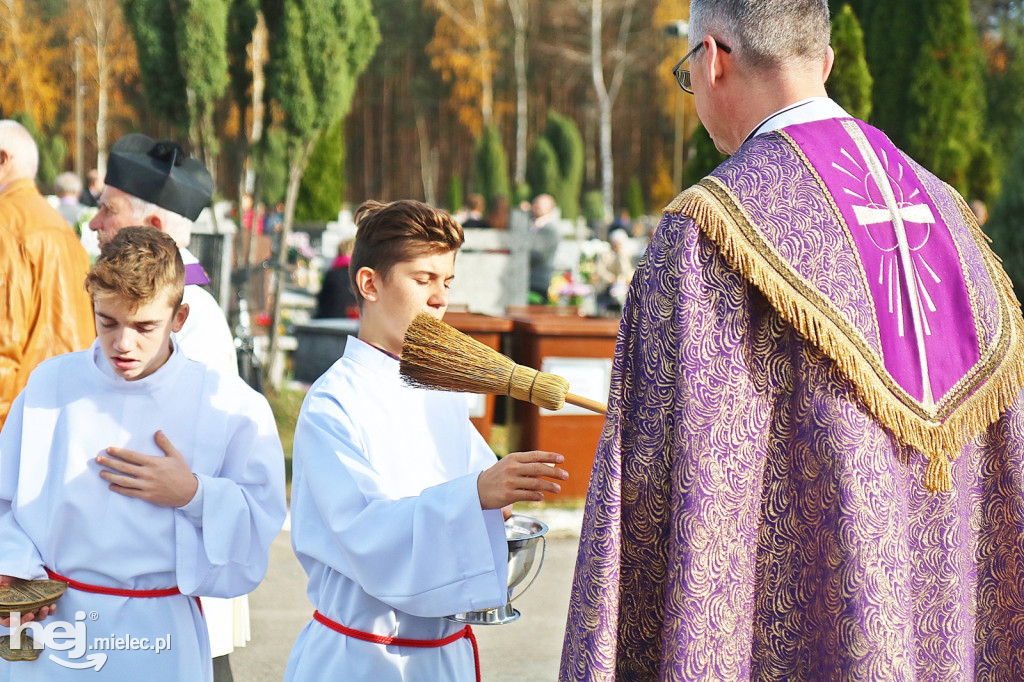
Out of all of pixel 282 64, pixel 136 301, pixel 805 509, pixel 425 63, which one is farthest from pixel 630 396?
pixel 425 63

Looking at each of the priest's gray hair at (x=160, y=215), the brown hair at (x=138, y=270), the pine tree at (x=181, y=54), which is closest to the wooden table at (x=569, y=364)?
the priest's gray hair at (x=160, y=215)

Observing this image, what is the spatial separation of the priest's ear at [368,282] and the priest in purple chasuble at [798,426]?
0.81 m

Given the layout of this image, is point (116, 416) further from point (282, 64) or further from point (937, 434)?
point (282, 64)

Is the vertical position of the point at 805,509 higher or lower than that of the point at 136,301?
lower

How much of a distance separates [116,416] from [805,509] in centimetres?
163

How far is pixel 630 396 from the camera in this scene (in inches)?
72.3

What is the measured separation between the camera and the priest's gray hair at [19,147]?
4.23 meters

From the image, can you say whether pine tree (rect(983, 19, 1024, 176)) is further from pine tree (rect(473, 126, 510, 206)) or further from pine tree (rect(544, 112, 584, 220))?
pine tree (rect(473, 126, 510, 206))

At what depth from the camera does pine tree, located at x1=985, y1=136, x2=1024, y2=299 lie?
26.9 ft

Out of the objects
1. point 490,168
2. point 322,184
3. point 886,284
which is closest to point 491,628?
point 886,284

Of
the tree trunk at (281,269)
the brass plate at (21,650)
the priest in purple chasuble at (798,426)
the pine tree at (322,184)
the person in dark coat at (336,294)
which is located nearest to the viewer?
the priest in purple chasuble at (798,426)

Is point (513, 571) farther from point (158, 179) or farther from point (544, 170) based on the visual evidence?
point (544, 170)

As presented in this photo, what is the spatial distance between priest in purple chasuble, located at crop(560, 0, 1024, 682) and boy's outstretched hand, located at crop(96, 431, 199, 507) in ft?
3.50

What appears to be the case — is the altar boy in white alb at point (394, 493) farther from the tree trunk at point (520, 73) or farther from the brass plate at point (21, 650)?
the tree trunk at point (520, 73)
